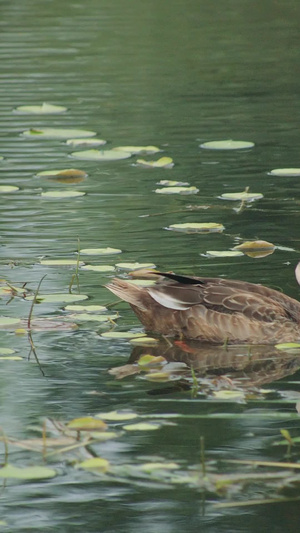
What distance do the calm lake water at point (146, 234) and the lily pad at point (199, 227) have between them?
9cm

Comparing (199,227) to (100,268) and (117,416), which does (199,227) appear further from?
(117,416)

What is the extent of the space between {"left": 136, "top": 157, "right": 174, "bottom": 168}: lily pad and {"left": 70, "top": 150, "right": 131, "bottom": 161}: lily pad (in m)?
0.22

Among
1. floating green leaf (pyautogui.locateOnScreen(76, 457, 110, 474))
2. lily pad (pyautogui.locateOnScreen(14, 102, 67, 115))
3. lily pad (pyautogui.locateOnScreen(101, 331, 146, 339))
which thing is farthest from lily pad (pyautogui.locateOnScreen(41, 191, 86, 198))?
floating green leaf (pyautogui.locateOnScreen(76, 457, 110, 474))

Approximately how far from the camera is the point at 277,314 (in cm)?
800

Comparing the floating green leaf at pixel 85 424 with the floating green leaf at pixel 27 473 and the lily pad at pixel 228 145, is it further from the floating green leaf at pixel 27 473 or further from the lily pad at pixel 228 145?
the lily pad at pixel 228 145

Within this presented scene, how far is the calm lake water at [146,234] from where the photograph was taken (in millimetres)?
5629

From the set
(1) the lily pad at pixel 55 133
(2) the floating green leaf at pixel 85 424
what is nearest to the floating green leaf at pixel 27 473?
(2) the floating green leaf at pixel 85 424

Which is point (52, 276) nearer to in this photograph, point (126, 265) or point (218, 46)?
point (126, 265)

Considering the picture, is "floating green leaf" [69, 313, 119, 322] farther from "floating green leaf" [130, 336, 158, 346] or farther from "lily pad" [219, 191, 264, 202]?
"lily pad" [219, 191, 264, 202]

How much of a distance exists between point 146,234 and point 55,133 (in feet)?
15.1

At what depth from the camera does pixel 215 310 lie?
26.5ft

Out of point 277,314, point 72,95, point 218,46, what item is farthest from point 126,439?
point 218,46

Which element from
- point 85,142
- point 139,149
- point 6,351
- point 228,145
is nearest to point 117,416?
point 6,351

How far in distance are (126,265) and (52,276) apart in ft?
1.72
